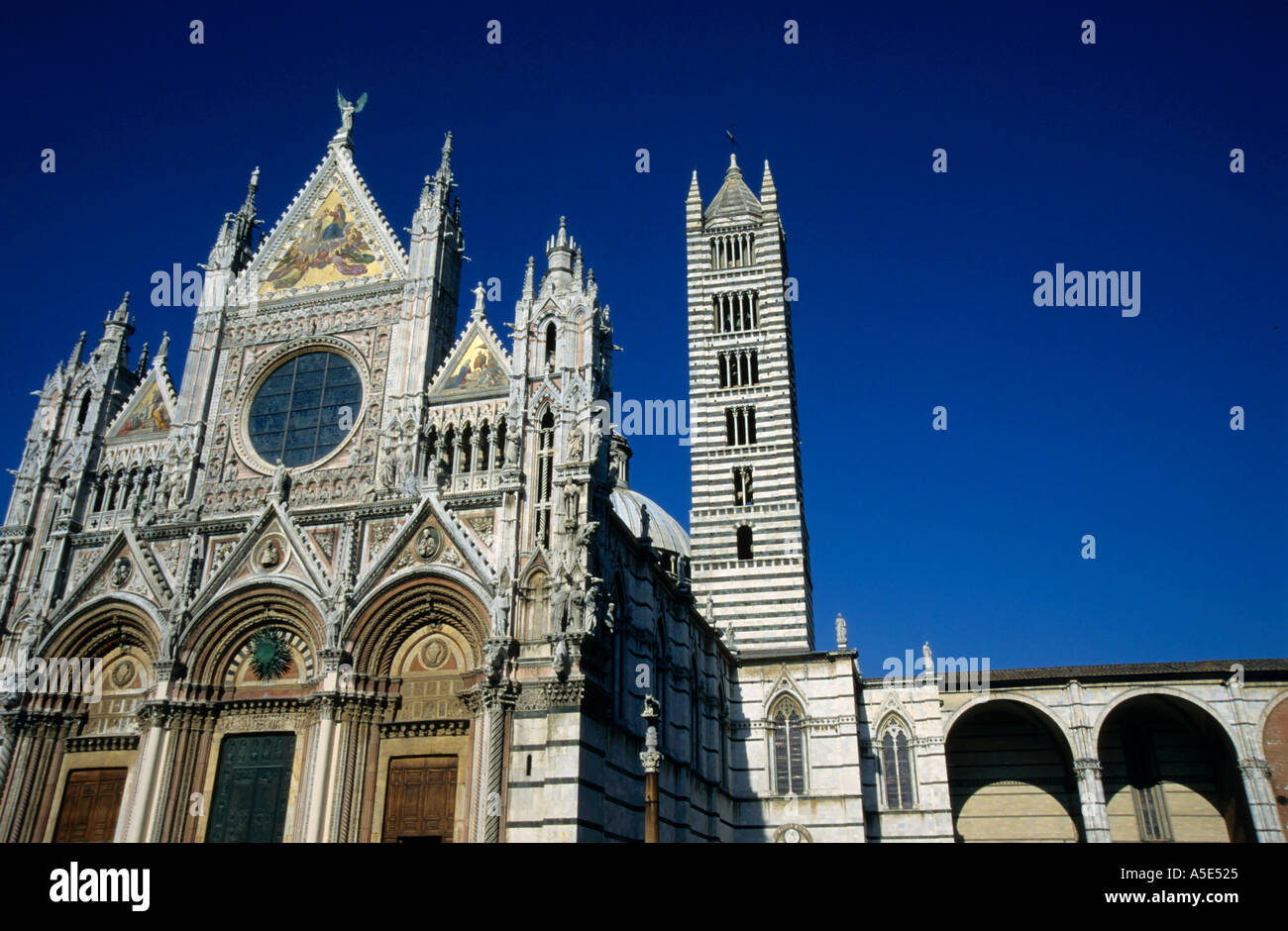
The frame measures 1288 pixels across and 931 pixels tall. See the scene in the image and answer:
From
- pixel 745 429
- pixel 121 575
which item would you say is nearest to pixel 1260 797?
pixel 745 429

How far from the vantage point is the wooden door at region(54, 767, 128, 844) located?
24.8m

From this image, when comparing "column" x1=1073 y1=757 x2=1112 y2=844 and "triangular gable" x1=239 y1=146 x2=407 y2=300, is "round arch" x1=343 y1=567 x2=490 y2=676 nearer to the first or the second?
"triangular gable" x1=239 y1=146 x2=407 y2=300

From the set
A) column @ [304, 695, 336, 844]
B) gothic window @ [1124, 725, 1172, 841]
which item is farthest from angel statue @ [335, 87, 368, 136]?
gothic window @ [1124, 725, 1172, 841]

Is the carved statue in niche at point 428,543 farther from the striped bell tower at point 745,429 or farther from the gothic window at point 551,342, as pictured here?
the striped bell tower at point 745,429

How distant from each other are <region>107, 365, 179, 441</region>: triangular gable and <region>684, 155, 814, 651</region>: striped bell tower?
71.7ft

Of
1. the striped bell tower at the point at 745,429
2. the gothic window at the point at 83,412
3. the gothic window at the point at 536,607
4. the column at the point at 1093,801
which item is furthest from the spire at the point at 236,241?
the column at the point at 1093,801

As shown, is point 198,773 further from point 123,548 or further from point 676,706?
point 676,706

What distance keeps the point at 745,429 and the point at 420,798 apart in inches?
1087

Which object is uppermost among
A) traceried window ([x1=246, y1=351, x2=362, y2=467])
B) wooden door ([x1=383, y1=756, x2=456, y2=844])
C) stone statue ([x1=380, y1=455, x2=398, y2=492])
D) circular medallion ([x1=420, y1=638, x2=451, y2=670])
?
traceried window ([x1=246, y1=351, x2=362, y2=467])

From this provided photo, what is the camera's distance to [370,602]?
2445cm

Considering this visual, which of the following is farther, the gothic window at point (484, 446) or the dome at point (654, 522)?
the dome at point (654, 522)

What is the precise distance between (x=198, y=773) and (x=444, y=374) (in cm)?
1206

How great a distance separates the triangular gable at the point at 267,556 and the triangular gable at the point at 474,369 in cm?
516

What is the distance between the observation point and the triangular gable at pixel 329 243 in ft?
97.6
